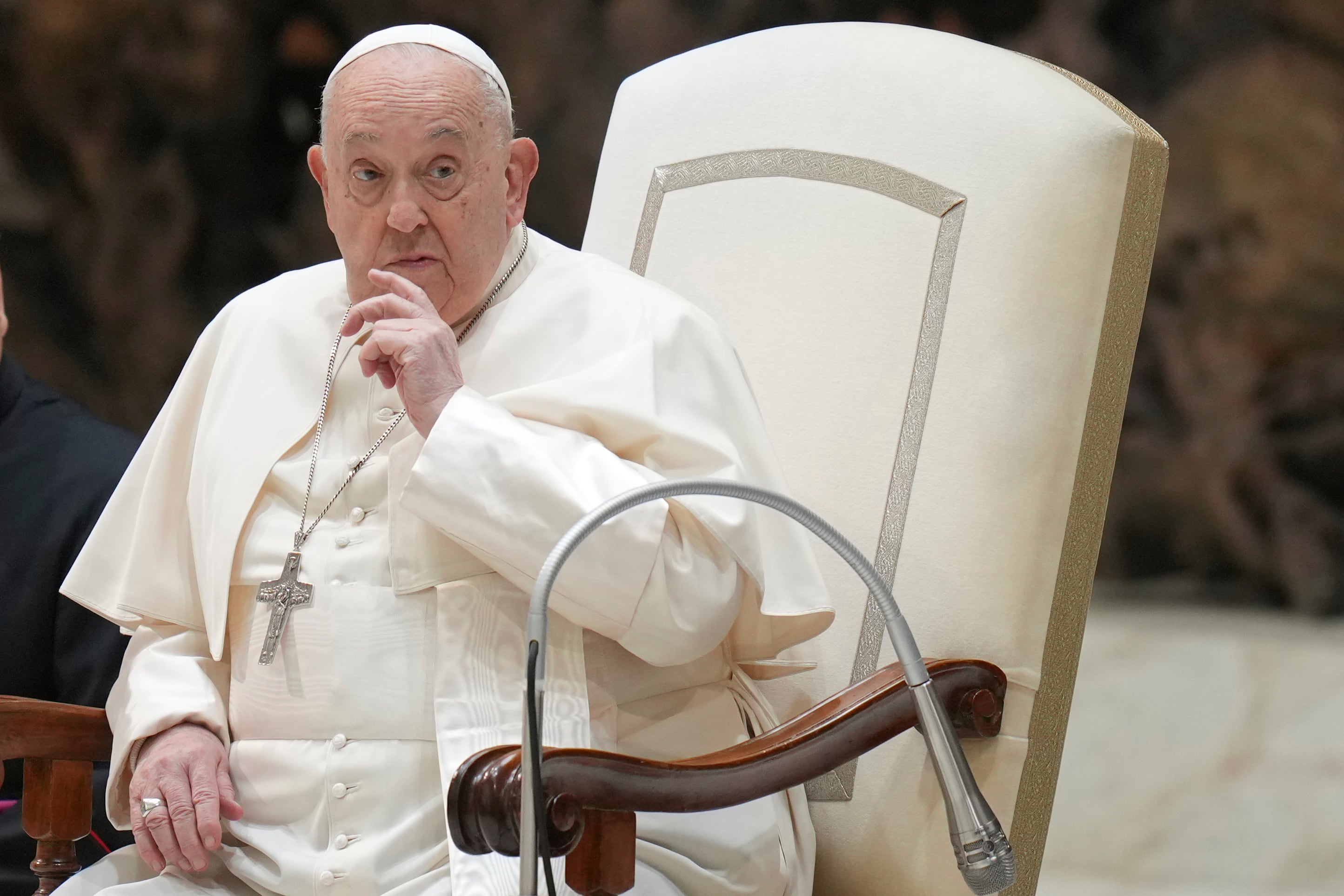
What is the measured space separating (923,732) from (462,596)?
0.75 m

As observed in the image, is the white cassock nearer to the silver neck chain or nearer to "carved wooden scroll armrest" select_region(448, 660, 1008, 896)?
the silver neck chain

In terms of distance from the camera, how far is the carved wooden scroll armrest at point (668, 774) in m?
1.74

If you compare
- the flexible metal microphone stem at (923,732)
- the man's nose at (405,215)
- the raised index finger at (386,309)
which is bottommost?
the flexible metal microphone stem at (923,732)

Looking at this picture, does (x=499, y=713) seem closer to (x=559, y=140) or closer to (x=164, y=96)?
(x=559, y=140)

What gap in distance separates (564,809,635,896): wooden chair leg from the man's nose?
0.94 meters

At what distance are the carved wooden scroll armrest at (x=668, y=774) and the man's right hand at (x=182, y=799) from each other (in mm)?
618

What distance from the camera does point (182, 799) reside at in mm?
2229

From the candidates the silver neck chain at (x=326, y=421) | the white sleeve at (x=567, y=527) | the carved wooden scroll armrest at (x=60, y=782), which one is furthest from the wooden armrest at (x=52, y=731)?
the white sleeve at (x=567, y=527)

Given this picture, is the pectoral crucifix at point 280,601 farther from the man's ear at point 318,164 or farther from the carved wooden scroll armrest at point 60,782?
the man's ear at point 318,164

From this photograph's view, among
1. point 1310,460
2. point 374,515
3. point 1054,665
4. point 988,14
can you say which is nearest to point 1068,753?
point 1310,460

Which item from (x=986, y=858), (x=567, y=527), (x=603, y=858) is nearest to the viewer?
(x=986, y=858)

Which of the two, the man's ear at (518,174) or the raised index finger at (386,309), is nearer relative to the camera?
the raised index finger at (386,309)

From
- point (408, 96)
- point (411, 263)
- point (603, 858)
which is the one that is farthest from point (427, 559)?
point (408, 96)

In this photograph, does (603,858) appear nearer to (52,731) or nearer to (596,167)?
(52,731)
